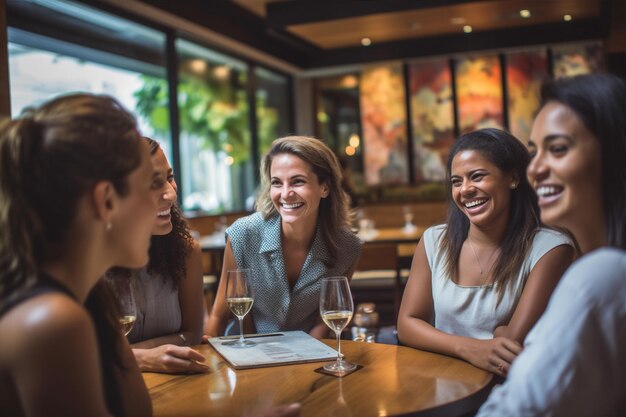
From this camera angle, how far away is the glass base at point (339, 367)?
1762 mm

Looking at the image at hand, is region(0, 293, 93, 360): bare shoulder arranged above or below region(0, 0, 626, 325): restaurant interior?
below

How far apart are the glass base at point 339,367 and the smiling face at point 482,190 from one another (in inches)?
30.1

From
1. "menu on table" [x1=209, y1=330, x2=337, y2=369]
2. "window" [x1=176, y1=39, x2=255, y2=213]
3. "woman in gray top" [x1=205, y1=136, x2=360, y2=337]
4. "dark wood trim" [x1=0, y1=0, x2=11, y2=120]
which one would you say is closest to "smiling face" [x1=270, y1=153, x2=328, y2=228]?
"woman in gray top" [x1=205, y1=136, x2=360, y2=337]

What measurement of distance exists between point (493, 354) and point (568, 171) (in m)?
0.69

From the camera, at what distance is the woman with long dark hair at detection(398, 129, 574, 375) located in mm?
2145

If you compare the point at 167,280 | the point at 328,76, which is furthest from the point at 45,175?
the point at 328,76

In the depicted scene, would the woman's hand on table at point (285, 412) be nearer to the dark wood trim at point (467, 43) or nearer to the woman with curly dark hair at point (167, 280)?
the woman with curly dark hair at point (167, 280)

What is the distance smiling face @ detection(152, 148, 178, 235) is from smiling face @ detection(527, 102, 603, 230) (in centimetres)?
141

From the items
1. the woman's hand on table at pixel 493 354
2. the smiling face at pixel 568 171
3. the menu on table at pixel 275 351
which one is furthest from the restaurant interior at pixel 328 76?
the smiling face at pixel 568 171

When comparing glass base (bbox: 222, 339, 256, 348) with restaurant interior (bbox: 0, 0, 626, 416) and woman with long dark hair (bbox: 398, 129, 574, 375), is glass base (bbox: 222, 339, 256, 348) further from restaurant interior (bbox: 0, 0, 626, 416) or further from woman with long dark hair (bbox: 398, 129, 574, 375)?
restaurant interior (bbox: 0, 0, 626, 416)

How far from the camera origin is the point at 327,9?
21.9 ft

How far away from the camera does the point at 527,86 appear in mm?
8297

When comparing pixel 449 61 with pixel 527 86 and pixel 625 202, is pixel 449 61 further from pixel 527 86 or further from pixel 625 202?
pixel 625 202

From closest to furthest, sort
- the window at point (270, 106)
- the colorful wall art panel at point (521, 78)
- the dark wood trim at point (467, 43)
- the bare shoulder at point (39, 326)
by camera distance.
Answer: the bare shoulder at point (39, 326) < the dark wood trim at point (467, 43) < the colorful wall art panel at point (521, 78) < the window at point (270, 106)
